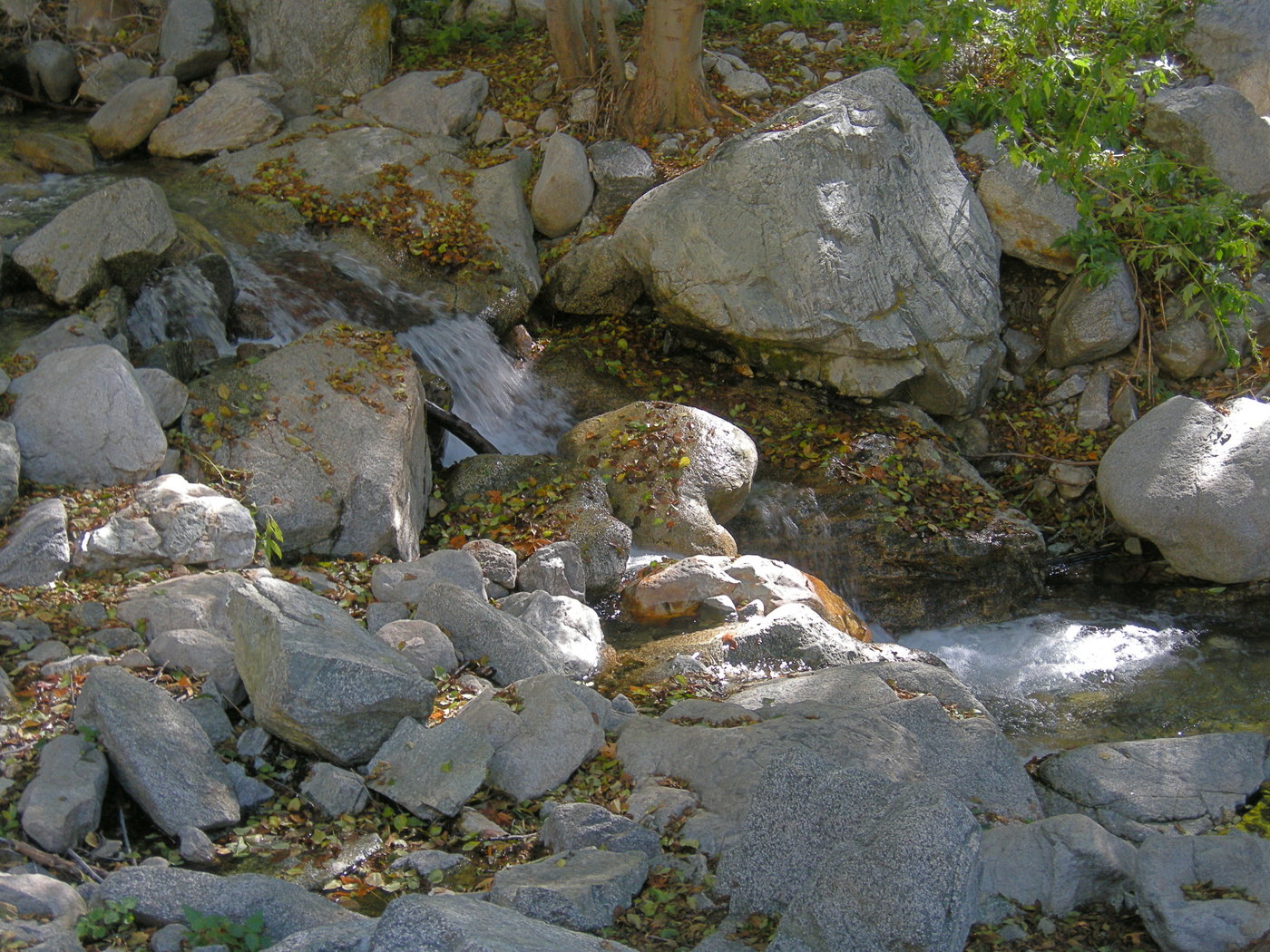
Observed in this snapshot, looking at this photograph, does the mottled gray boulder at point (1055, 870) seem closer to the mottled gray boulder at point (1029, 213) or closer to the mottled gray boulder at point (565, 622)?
the mottled gray boulder at point (565, 622)

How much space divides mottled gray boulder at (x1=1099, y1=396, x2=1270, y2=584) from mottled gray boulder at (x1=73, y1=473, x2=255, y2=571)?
5.94m

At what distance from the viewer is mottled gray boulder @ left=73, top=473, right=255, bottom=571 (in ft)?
17.9

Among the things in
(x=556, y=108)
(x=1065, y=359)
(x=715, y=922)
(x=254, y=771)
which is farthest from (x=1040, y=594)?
(x=556, y=108)

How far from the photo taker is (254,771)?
4.32 m

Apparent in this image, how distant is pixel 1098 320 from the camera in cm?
866

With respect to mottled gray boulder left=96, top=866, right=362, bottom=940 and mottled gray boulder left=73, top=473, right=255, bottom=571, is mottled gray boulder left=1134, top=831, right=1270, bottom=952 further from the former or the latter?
mottled gray boulder left=73, top=473, right=255, bottom=571

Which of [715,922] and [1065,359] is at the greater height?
[715,922]

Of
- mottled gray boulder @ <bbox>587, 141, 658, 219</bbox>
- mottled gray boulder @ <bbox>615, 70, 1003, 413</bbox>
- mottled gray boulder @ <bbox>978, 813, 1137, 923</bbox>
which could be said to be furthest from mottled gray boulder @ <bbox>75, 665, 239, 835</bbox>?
mottled gray boulder @ <bbox>587, 141, 658, 219</bbox>

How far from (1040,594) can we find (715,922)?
5097 millimetres

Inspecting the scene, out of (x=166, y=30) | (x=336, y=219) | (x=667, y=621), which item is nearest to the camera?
(x=667, y=621)

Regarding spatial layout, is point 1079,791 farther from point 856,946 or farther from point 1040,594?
point 1040,594

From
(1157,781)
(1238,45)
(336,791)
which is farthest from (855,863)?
(1238,45)

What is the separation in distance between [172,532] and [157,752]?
1.90 metres

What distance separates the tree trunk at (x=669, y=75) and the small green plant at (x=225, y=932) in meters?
8.31
